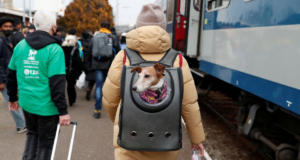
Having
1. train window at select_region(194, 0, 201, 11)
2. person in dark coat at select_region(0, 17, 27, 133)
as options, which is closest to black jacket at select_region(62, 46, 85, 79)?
person in dark coat at select_region(0, 17, 27, 133)

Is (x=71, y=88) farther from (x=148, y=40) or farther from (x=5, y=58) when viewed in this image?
(x=148, y=40)

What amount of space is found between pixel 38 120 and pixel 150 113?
1.64m

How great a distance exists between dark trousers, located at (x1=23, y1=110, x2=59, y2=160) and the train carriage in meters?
2.37

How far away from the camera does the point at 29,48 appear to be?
286cm

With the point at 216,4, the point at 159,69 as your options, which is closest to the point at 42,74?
the point at 159,69

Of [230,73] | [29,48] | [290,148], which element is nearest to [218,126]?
[230,73]

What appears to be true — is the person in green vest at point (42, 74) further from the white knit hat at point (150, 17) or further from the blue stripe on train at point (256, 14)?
the blue stripe on train at point (256, 14)

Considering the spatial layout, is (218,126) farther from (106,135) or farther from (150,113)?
(150,113)

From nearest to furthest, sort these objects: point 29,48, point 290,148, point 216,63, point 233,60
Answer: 1. point 29,48
2. point 290,148
3. point 233,60
4. point 216,63

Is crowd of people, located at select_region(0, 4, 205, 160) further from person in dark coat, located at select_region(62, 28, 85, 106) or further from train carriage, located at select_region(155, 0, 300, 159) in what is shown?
person in dark coat, located at select_region(62, 28, 85, 106)

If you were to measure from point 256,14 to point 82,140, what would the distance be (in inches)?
134

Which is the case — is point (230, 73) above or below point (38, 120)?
above

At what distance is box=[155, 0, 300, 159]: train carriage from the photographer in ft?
9.71

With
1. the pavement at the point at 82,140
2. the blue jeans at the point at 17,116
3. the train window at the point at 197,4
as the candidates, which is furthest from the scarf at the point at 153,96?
the train window at the point at 197,4
